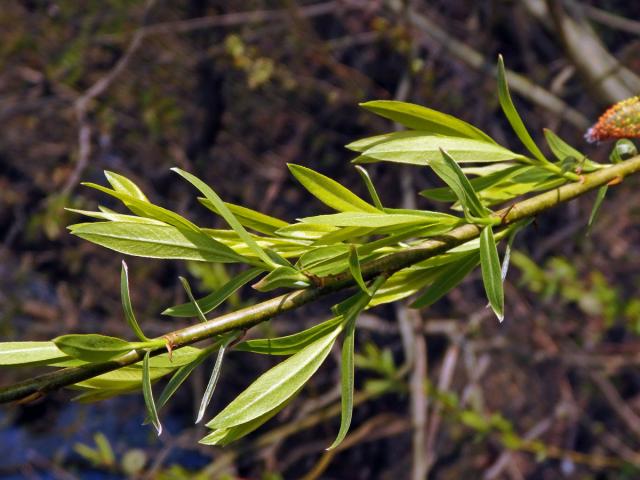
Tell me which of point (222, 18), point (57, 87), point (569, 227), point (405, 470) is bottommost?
point (405, 470)

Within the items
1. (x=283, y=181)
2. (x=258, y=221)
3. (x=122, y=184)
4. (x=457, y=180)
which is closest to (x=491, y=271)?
(x=457, y=180)

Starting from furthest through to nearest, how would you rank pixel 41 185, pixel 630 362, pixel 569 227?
pixel 41 185 → pixel 569 227 → pixel 630 362

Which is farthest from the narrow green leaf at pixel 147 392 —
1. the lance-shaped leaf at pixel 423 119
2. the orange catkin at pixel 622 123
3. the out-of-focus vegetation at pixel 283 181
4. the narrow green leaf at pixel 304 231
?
the out-of-focus vegetation at pixel 283 181

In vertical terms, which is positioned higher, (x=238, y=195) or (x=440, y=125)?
(x=440, y=125)

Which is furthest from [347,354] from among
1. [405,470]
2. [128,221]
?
[405,470]

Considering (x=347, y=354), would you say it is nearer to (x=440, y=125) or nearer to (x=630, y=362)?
(x=440, y=125)

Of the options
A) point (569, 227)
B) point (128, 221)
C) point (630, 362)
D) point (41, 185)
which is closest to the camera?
point (128, 221)

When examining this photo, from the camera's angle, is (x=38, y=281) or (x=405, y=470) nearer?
(x=405, y=470)
